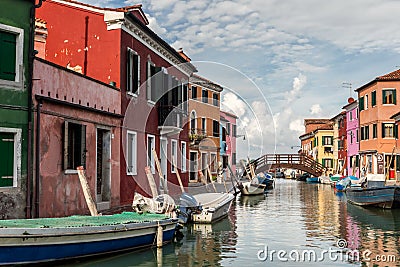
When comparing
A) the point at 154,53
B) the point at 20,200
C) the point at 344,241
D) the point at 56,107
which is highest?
the point at 154,53

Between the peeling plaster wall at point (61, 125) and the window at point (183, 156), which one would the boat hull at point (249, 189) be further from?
the peeling plaster wall at point (61, 125)

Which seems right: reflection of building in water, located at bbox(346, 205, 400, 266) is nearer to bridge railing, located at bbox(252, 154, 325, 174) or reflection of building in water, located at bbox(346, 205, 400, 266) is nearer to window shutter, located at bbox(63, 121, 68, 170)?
window shutter, located at bbox(63, 121, 68, 170)

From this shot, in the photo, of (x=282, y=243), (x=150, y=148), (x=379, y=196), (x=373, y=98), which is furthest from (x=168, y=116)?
(x=373, y=98)

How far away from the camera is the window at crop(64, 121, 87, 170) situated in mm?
12564

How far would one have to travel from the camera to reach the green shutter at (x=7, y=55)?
34.9 ft

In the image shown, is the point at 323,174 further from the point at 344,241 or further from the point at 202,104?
the point at 344,241

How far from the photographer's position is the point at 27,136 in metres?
11.0

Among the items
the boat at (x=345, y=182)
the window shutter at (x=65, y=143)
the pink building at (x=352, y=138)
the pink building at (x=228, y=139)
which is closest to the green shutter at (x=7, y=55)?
the window shutter at (x=65, y=143)

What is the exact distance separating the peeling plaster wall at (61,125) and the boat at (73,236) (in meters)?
1.37

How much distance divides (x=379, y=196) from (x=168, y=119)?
10.4m

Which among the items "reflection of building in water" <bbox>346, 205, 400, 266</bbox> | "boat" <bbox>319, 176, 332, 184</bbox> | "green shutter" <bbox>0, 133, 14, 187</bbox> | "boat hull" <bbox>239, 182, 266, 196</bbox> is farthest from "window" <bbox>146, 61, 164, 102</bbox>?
"boat" <bbox>319, 176, 332, 184</bbox>

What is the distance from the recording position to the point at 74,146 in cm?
1305

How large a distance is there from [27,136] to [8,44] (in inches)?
81.5

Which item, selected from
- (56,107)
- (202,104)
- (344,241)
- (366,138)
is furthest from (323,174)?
(56,107)
